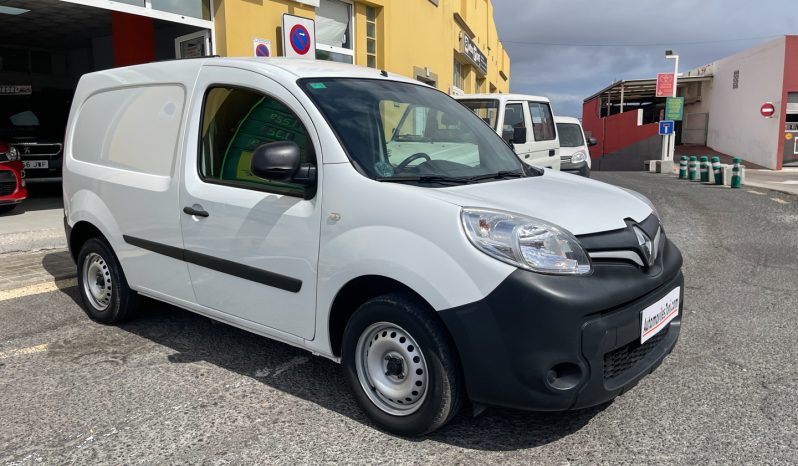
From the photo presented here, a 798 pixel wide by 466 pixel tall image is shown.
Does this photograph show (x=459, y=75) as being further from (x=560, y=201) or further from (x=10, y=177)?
(x=560, y=201)

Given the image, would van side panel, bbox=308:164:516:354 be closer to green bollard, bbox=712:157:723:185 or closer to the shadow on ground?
the shadow on ground

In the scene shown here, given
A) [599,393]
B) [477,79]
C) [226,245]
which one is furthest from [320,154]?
[477,79]

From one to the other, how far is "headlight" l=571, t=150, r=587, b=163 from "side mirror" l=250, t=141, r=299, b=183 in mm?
10349

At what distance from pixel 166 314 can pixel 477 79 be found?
25.7 metres

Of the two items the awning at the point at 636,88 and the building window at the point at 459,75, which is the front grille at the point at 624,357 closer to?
the building window at the point at 459,75

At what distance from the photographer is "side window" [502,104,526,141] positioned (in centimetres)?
893

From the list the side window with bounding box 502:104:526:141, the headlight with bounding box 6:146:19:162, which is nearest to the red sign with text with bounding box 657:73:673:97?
the side window with bounding box 502:104:526:141

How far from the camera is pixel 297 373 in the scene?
3.55 metres

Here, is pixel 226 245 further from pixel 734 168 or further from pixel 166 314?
pixel 734 168

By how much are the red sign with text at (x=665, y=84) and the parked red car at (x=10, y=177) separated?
28.2m

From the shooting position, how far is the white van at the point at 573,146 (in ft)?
40.6

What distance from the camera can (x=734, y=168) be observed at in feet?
50.9

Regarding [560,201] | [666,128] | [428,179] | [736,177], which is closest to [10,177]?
[428,179]

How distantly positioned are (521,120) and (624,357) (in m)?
6.88
